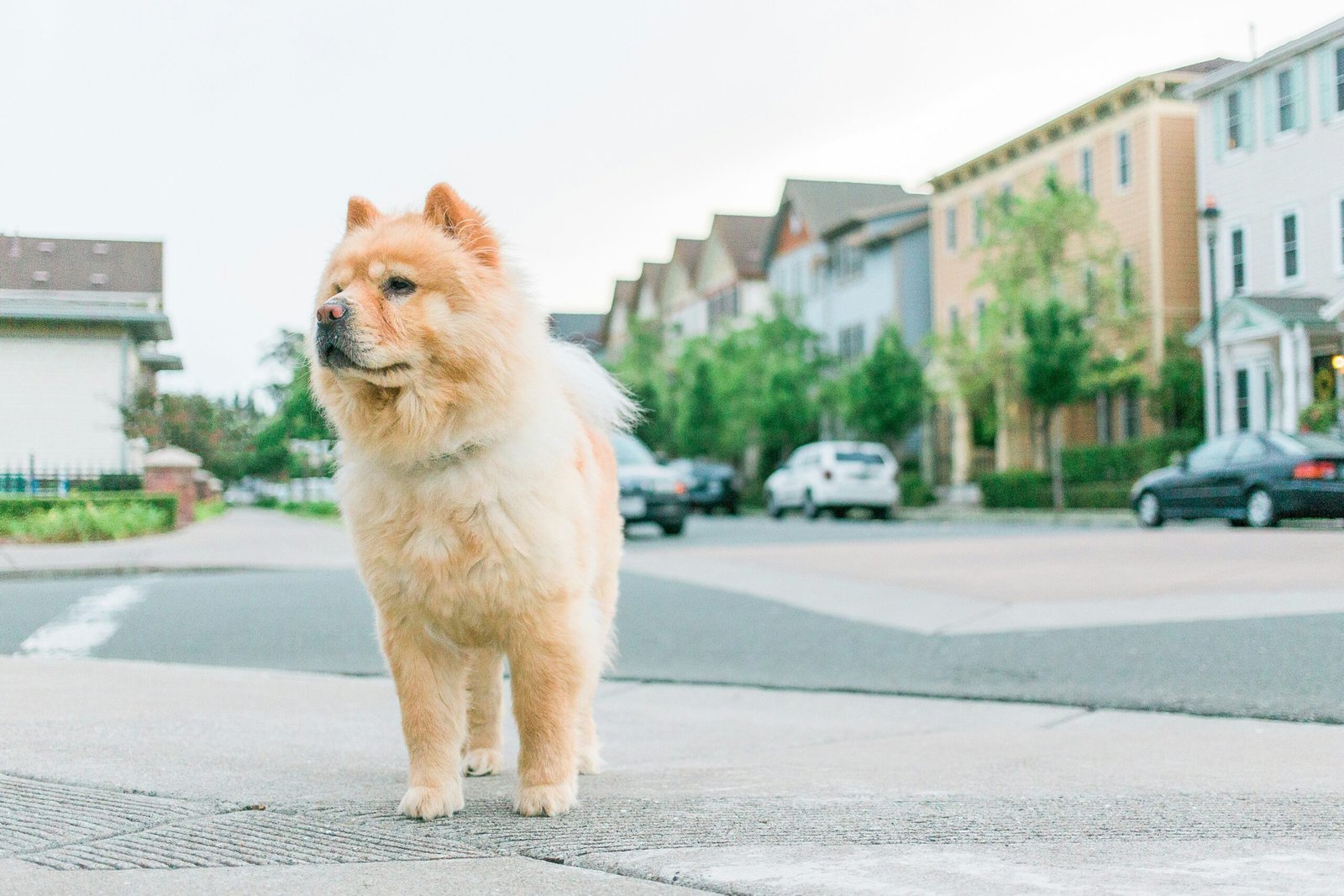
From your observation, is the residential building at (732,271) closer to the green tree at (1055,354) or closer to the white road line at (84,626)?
the green tree at (1055,354)

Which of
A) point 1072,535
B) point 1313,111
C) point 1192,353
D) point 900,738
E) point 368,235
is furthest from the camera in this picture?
point 1192,353

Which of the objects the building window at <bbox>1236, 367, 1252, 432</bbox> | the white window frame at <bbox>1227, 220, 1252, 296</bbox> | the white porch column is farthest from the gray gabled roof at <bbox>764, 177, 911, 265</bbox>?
the white porch column

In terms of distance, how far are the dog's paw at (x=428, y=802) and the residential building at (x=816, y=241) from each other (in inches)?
1716

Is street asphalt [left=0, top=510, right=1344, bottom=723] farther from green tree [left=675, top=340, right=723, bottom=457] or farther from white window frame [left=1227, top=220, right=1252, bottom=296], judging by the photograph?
green tree [left=675, top=340, right=723, bottom=457]

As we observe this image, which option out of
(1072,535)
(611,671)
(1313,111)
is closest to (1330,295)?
(1313,111)

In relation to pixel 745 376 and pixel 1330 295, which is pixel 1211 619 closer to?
pixel 1330 295

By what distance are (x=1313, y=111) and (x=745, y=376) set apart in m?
24.9

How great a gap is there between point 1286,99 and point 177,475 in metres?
21.3

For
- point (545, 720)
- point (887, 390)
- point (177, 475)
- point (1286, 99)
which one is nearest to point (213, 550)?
point (177, 475)

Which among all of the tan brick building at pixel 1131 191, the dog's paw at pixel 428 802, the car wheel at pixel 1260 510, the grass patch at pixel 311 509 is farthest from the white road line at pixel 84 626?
the tan brick building at pixel 1131 191

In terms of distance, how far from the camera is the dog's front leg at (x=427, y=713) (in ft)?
13.2

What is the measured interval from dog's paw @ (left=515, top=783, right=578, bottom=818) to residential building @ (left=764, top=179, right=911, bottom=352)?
1713 inches

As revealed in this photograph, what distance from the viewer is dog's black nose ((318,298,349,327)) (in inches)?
147

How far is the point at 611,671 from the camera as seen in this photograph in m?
8.70
